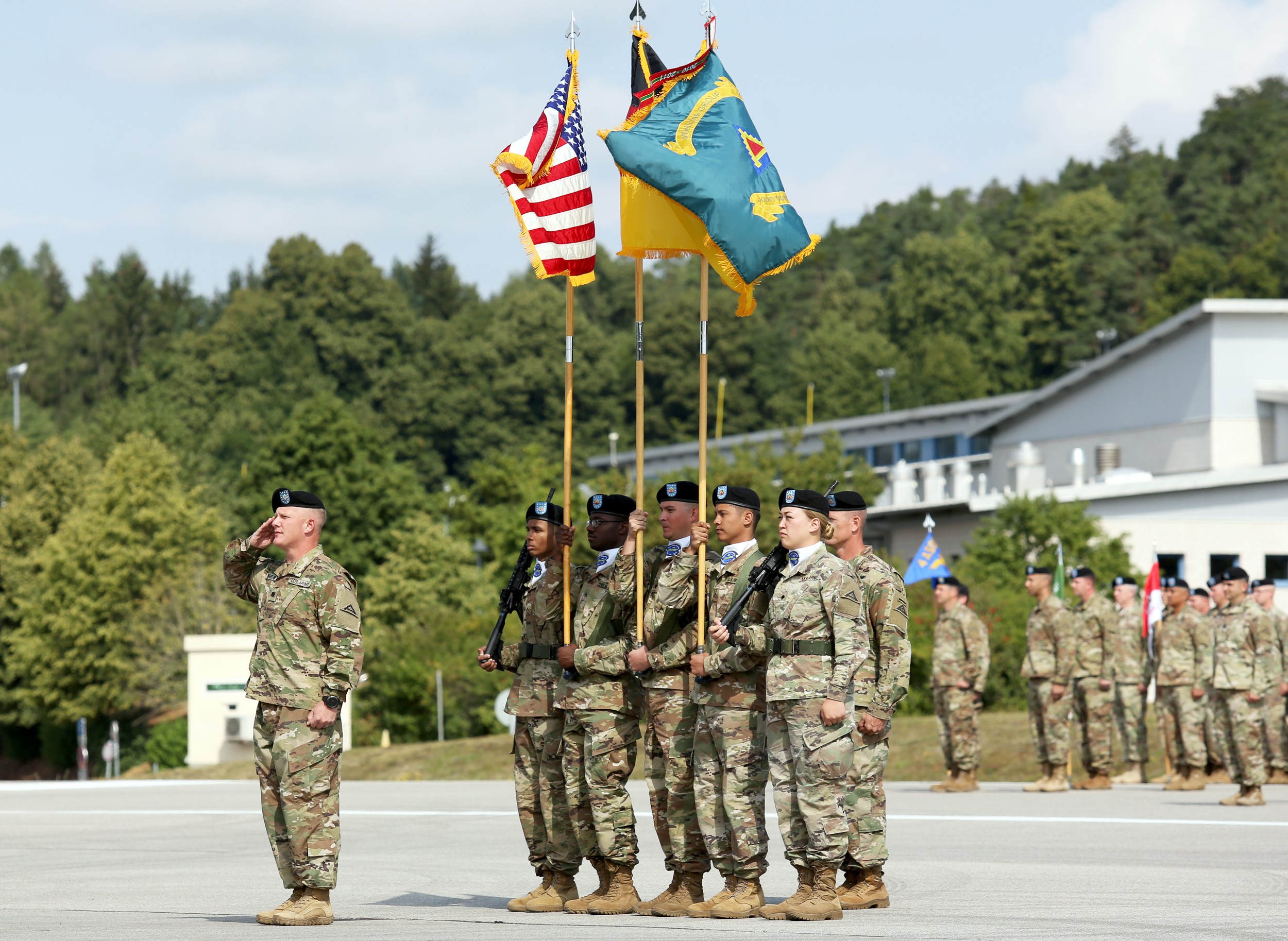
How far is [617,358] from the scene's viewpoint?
4744 inches

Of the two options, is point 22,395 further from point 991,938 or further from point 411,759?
point 991,938

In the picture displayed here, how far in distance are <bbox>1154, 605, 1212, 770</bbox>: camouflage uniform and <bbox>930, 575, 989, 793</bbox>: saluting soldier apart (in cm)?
260

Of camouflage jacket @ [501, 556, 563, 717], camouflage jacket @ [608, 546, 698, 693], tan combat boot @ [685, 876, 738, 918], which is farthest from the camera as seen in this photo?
camouflage jacket @ [501, 556, 563, 717]

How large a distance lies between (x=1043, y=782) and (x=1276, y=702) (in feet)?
10.1

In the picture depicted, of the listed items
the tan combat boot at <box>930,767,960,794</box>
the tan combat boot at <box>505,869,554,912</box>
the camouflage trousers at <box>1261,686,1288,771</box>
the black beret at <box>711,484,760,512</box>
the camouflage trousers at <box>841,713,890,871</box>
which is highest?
the black beret at <box>711,484,760,512</box>

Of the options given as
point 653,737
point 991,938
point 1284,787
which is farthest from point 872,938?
point 1284,787

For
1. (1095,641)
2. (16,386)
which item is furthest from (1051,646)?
(16,386)

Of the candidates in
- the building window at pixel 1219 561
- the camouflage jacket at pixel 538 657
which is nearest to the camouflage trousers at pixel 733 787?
the camouflage jacket at pixel 538 657

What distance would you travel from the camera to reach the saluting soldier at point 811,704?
Result: 394 inches

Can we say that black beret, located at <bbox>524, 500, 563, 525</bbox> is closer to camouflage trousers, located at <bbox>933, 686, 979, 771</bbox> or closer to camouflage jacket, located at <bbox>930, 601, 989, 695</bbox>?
camouflage jacket, located at <bbox>930, 601, 989, 695</bbox>

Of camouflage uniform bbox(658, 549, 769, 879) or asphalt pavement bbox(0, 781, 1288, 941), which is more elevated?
camouflage uniform bbox(658, 549, 769, 879)

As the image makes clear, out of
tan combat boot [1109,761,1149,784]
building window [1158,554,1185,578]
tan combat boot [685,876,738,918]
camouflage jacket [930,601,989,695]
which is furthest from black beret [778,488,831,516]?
building window [1158,554,1185,578]

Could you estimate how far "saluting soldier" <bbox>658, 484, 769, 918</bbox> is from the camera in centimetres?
1012

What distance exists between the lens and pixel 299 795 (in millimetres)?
9945
